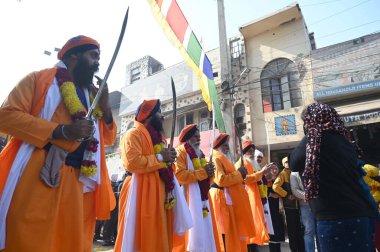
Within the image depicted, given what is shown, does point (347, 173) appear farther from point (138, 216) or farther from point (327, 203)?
point (138, 216)

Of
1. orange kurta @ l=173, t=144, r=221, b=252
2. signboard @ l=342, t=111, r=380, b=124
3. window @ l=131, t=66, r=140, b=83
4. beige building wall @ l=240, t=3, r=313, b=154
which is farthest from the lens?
window @ l=131, t=66, r=140, b=83

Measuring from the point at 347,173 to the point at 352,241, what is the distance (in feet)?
1.73

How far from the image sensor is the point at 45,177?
1.67m

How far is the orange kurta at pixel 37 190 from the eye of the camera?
155 centimetres

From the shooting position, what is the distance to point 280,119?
13836 mm

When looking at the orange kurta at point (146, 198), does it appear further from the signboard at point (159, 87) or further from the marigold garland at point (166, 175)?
the signboard at point (159, 87)

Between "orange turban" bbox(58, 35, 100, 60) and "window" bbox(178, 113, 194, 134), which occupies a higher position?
"window" bbox(178, 113, 194, 134)

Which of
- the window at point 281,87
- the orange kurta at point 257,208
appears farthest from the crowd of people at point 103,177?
the window at point 281,87

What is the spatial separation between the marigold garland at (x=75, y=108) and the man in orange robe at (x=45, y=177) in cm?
2

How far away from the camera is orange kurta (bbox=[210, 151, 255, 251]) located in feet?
14.4

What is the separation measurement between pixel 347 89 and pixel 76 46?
1278cm

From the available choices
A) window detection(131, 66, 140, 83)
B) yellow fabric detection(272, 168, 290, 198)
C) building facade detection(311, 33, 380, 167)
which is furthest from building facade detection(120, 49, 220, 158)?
yellow fabric detection(272, 168, 290, 198)

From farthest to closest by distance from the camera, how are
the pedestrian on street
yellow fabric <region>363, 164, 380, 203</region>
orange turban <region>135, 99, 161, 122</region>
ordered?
yellow fabric <region>363, 164, 380, 203</region> < orange turban <region>135, 99, 161, 122</region> < the pedestrian on street

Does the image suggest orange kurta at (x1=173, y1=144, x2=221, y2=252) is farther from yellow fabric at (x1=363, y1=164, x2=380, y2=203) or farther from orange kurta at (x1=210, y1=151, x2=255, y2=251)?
yellow fabric at (x1=363, y1=164, x2=380, y2=203)
